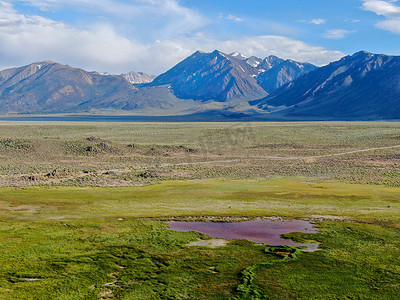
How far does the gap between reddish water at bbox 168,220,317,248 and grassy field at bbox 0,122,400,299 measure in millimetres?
1313

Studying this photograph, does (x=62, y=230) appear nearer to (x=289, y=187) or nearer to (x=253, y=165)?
(x=289, y=187)

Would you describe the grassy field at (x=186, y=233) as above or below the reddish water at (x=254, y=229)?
above

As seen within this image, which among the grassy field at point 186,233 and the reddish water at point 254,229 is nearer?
the grassy field at point 186,233

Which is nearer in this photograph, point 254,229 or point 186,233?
point 186,233

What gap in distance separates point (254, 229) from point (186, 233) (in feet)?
18.9

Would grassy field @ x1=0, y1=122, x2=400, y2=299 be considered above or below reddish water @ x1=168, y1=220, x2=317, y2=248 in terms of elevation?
above

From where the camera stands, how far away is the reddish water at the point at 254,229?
30.7 m

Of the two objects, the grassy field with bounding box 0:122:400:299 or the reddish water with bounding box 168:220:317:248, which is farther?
the reddish water with bounding box 168:220:317:248

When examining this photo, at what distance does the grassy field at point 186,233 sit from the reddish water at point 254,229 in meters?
1.31

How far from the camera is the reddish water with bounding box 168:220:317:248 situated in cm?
3072

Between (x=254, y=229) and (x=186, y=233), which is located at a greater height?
(x=186, y=233)

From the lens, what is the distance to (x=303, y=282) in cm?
2236

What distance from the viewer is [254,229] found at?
109ft

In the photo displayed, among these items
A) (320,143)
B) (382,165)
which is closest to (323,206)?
(382,165)
